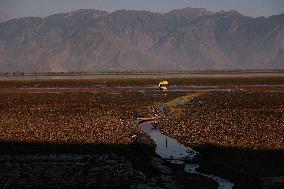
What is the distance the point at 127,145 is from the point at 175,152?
11.5 ft

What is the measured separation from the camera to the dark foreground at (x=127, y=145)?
77.8 ft

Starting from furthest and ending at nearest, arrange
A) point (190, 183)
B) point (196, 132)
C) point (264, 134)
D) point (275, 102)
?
point (275, 102) < point (196, 132) < point (264, 134) < point (190, 183)


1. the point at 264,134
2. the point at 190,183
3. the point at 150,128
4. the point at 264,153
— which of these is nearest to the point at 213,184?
the point at 190,183

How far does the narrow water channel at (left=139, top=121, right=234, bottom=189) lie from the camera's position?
2493 cm

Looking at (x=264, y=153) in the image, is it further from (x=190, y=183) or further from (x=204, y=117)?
(x=204, y=117)

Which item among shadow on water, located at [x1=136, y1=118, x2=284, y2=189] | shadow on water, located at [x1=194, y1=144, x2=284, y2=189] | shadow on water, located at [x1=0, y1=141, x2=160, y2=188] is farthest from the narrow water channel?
shadow on water, located at [x1=0, y1=141, x2=160, y2=188]

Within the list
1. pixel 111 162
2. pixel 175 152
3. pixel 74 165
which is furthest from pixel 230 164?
pixel 74 165

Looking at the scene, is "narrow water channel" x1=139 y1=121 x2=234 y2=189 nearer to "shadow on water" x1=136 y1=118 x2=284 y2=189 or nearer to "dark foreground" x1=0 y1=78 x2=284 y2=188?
"shadow on water" x1=136 y1=118 x2=284 y2=189

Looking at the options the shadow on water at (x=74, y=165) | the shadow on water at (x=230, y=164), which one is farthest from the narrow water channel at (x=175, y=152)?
the shadow on water at (x=74, y=165)

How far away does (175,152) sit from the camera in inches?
1307

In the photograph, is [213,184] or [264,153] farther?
[264,153]

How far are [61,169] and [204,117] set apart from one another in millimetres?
27173

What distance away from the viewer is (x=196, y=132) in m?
40.2

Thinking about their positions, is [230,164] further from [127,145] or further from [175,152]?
[127,145]
